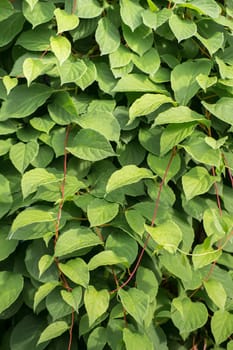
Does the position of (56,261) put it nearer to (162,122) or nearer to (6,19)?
(162,122)

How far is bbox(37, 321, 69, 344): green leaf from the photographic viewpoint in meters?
1.32

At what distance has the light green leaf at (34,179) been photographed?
4.28 feet

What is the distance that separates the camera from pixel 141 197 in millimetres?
1464

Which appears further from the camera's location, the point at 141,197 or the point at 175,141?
the point at 141,197

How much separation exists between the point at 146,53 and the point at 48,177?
16.2 inches

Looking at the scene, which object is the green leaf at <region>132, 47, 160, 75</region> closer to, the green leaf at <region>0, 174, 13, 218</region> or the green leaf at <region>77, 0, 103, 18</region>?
the green leaf at <region>77, 0, 103, 18</region>

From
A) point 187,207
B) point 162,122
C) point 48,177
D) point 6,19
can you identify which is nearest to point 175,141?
point 162,122

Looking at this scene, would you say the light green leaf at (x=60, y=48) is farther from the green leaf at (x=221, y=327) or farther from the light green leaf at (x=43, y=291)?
the green leaf at (x=221, y=327)

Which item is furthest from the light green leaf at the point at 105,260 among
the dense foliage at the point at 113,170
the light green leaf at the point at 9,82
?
the light green leaf at the point at 9,82

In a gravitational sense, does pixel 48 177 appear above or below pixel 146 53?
below

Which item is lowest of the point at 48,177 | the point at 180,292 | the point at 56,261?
the point at 180,292

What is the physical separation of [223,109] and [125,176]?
0.99 feet

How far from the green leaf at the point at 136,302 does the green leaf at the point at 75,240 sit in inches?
5.4

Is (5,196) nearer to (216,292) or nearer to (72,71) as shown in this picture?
(72,71)
